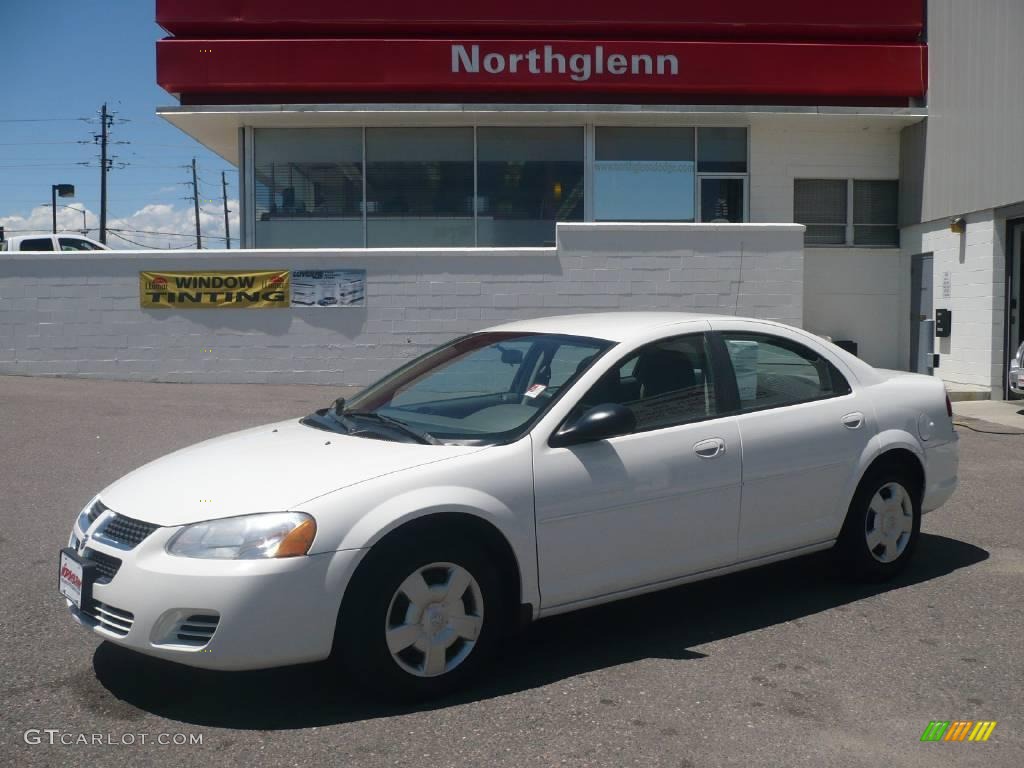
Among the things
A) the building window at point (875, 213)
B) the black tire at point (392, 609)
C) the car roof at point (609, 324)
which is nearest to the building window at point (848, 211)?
the building window at point (875, 213)

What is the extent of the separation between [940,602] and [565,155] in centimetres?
1362

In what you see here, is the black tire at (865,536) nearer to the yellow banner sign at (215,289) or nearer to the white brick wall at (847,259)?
the yellow banner sign at (215,289)

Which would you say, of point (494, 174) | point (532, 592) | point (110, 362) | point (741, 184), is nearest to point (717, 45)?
point (741, 184)

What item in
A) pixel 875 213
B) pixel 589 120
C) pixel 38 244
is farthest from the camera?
pixel 38 244

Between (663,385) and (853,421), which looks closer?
(663,385)

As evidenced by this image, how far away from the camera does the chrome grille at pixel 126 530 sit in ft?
13.7

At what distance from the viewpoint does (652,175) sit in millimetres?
18500

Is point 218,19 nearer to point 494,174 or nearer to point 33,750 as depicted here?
point 494,174

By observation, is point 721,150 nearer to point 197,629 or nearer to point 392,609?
point 392,609

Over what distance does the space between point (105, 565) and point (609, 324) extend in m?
2.66

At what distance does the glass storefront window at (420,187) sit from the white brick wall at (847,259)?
5.07 m

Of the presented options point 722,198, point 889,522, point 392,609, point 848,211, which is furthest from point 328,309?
point 392,609

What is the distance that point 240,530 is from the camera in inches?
160

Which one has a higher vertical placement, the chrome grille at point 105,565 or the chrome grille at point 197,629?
the chrome grille at point 105,565
